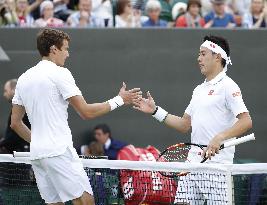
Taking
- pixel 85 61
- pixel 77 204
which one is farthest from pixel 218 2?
pixel 77 204

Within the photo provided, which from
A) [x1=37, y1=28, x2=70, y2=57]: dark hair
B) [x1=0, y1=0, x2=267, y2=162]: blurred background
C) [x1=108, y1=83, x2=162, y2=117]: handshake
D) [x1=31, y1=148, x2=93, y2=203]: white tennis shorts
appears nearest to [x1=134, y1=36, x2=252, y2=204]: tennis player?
[x1=108, y1=83, x2=162, y2=117]: handshake

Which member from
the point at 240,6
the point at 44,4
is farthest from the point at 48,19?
the point at 240,6

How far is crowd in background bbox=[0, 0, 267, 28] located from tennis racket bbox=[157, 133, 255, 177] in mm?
5159

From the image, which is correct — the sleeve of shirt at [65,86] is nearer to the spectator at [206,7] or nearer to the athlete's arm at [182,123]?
the athlete's arm at [182,123]

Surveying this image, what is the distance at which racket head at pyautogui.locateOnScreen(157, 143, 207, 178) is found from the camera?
7992mm

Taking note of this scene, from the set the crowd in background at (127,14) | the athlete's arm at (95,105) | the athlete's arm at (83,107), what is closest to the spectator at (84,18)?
the crowd in background at (127,14)

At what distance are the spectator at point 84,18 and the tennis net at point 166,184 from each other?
524 cm

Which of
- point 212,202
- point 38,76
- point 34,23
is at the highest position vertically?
point 34,23

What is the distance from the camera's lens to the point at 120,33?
1345 cm

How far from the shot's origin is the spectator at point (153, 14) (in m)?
13.8

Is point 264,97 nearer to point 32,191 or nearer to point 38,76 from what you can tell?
point 32,191

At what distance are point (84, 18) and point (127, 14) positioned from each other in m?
0.59

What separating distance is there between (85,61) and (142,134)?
126 cm

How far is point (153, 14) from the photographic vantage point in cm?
1385
